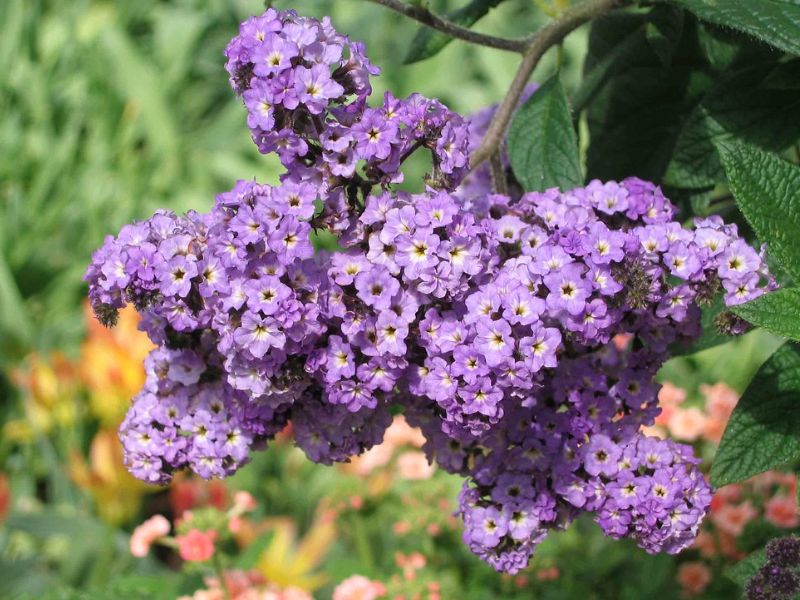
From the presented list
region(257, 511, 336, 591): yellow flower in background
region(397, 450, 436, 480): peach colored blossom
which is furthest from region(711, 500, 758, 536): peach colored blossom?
region(257, 511, 336, 591): yellow flower in background

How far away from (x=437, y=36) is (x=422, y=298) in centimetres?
40

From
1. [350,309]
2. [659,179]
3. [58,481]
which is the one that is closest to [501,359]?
[350,309]

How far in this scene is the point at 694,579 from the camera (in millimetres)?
1674

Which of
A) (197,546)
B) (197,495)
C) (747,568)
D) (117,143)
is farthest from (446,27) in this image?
(117,143)

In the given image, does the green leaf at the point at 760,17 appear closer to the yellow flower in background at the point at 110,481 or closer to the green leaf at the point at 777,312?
the green leaf at the point at 777,312

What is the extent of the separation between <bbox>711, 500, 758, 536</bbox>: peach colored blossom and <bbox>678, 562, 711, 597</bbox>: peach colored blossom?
7 centimetres

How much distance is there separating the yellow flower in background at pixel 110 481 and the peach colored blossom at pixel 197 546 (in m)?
0.77

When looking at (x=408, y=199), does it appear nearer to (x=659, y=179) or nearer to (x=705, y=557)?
(x=659, y=179)

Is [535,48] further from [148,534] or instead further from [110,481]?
[110,481]

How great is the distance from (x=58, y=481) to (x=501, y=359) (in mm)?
1770

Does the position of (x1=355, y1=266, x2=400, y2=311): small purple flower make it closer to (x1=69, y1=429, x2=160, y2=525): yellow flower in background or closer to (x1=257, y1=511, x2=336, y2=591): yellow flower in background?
(x1=257, y1=511, x2=336, y2=591): yellow flower in background

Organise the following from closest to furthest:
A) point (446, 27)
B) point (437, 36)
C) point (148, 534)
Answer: point (446, 27) < point (437, 36) < point (148, 534)

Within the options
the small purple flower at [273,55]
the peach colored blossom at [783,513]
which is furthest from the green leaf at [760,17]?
the peach colored blossom at [783,513]

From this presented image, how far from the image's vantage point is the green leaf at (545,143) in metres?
1.07
